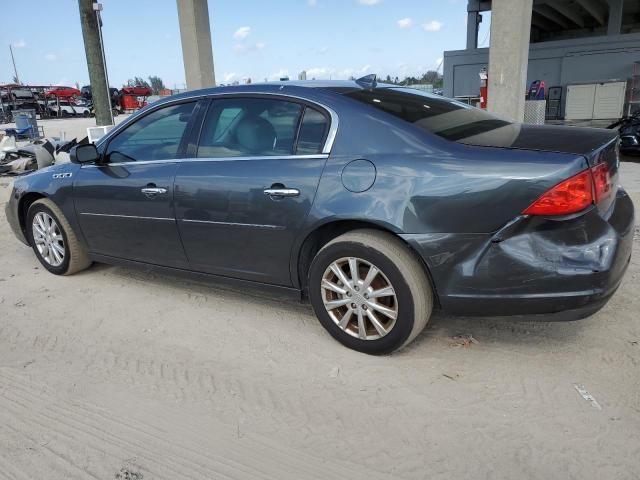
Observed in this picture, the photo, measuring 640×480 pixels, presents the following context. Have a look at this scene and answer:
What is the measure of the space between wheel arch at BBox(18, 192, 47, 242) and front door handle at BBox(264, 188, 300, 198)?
8.36 feet

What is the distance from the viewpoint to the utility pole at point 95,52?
11242 millimetres

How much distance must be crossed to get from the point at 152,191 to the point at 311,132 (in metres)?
1.32

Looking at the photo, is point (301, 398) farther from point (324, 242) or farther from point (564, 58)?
point (564, 58)

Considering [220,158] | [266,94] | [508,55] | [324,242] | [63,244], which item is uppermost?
[508,55]

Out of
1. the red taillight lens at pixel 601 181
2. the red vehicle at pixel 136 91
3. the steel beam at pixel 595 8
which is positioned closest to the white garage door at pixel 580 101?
the steel beam at pixel 595 8

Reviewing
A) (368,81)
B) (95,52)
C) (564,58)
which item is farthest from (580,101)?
(368,81)

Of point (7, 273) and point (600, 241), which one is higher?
point (600, 241)

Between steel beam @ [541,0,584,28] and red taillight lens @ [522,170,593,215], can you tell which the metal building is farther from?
red taillight lens @ [522,170,593,215]

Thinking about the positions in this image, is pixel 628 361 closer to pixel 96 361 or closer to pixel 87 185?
pixel 96 361

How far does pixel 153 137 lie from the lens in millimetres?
3967

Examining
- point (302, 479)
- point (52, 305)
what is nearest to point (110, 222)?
point (52, 305)

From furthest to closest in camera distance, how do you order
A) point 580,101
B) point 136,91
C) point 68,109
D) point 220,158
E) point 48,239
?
point 136,91
point 68,109
point 580,101
point 48,239
point 220,158

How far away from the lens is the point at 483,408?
2.59m

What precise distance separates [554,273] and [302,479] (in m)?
1.52
